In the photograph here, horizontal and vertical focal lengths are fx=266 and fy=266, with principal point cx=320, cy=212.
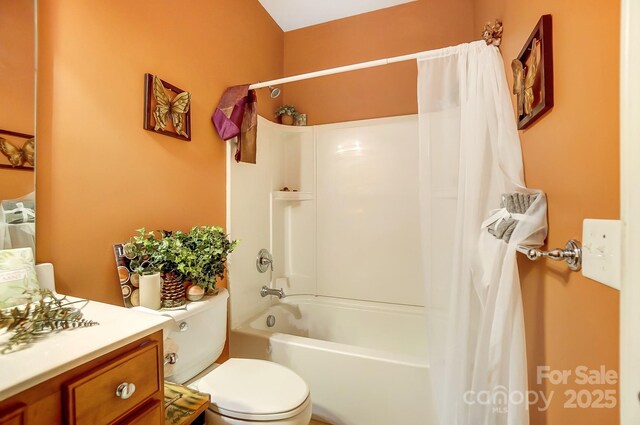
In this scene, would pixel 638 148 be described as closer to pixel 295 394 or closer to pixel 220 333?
pixel 295 394

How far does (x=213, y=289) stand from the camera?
4.26 ft

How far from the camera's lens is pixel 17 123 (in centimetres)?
84

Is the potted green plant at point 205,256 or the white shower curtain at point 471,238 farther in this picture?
the potted green plant at point 205,256

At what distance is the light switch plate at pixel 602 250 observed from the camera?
1.46ft

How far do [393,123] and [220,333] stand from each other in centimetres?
188

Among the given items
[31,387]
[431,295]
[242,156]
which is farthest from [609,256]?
[242,156]

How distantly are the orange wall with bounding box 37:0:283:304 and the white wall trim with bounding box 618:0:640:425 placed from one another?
1497 mm

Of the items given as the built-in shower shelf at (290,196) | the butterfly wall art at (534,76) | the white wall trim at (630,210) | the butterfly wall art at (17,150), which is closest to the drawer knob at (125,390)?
the butterfly wall art at (17,150)

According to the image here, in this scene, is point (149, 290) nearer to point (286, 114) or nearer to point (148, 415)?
point (148, 415)

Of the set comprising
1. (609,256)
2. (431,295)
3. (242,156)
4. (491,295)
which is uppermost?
(242,156)

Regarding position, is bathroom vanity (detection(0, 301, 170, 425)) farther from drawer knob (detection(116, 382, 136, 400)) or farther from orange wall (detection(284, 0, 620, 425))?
orange wall (detection(284, 0, 620, 425))

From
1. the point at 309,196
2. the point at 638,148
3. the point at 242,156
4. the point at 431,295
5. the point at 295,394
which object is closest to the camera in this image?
the point at 638,148

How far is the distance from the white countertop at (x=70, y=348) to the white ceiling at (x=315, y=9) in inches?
95.4

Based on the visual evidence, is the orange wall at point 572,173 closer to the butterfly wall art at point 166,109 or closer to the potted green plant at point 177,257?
the potted green plant at point 177,257
